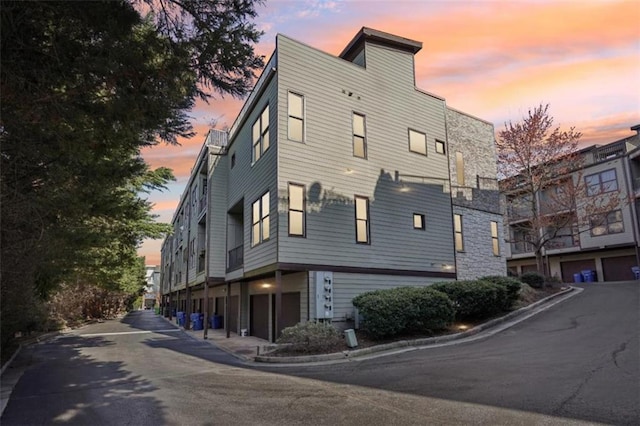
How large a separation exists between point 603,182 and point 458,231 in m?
19.4

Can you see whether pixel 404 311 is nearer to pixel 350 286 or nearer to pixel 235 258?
pixel 350 286

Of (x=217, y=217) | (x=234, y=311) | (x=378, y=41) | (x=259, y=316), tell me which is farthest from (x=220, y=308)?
(x=378, y=41)

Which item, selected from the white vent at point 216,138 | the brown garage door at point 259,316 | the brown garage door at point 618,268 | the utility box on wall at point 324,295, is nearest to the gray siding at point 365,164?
the utility box on wall at point 324,295

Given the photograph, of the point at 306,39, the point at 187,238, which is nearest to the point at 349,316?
the point at 306,39

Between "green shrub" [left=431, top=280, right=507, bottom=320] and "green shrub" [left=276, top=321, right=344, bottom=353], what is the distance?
15.9 feet

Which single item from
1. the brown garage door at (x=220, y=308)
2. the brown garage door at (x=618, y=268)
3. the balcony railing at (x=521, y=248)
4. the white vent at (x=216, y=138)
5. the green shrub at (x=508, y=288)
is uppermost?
the white vent at (x=216, y=138)

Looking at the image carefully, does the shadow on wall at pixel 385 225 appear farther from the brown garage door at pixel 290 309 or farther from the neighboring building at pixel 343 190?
the brown garage door at pixel 290 309

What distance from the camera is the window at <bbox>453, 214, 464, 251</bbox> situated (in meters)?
19.9

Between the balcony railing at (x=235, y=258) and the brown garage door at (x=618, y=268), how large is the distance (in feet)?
94.8

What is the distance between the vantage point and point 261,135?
55.7ft

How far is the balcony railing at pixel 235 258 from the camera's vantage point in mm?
19672

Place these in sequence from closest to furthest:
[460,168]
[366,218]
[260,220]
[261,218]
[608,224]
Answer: [261,218]
[260,220]
[366,218]
[460,168]
[608,224]

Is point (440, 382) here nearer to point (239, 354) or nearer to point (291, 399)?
point (291, 399)

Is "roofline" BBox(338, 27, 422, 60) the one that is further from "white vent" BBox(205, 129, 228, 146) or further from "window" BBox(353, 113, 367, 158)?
"white vent" BBox(205, 129, 228, 146)
